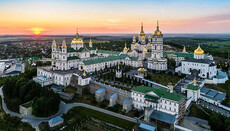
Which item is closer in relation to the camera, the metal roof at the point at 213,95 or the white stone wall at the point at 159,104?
the white stone wall at the point at 159,104

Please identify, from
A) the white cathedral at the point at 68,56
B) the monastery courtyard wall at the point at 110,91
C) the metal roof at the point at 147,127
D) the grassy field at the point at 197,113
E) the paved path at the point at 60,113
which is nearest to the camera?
the metal roof at the point at 147,127

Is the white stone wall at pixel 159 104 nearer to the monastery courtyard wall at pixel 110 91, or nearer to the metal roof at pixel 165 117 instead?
the metal roof at pixel 165 117

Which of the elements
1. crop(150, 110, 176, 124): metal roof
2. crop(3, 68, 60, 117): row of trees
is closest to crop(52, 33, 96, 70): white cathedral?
crop(3, 68, 60, 117): row of trees

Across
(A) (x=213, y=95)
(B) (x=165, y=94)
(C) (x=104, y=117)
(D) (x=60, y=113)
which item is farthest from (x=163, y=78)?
(D) (x=60, y=113)

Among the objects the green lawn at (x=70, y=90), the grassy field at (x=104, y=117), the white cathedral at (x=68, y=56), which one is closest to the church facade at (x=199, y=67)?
the grassy field at (x=104, y=117)

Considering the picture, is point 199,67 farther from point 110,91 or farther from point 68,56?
point 68,56

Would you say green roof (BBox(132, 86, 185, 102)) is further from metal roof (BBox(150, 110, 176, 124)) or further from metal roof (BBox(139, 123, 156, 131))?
metal roof (BBox(139, 123, 156, 131))

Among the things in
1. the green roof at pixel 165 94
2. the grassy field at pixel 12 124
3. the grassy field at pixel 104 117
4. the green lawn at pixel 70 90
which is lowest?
the grassy field at pixel 12 124

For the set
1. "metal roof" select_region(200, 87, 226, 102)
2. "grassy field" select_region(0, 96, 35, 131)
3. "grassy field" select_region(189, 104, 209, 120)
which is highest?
"metal roof" select_region(200, 87, 226, 102)
